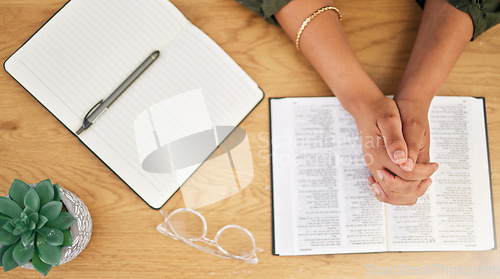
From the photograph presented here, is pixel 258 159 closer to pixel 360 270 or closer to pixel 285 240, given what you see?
pixel 285 240

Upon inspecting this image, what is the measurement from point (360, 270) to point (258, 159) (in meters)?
0.27

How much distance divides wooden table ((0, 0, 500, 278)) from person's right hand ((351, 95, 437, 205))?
91 millimetres

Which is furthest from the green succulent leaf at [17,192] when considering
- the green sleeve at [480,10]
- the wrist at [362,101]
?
the green sleeve at [480,10]

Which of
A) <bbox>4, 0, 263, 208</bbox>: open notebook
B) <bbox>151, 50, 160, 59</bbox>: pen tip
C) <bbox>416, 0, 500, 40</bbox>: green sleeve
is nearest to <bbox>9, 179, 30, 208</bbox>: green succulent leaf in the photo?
<bbox>4, 0, 263, 208</bbox>: open notebook

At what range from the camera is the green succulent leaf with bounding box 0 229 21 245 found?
470 mm

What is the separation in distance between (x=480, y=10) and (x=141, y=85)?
2.04ft

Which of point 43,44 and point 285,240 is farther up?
point 43,44

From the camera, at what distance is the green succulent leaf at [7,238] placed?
0.47 metres

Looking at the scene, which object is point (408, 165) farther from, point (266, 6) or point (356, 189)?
point (266, 6)

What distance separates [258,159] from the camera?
0.65 metres

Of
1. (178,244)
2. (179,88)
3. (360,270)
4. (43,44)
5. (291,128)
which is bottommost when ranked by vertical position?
(360,270)

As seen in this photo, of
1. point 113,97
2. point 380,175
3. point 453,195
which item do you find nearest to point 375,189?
point 380,175

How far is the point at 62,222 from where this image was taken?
496 mm

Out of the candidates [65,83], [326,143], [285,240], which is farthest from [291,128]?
[65,83]
